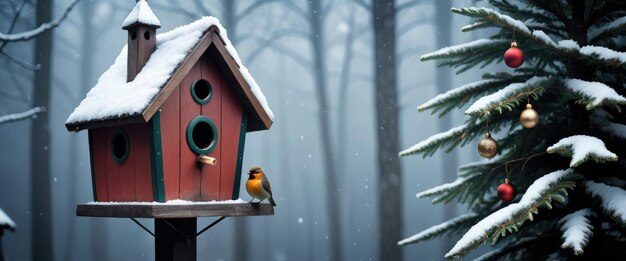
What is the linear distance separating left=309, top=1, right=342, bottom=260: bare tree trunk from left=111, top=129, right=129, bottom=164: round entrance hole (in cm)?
404

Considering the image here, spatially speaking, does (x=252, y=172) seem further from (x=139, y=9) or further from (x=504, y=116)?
(x=504, y=116)

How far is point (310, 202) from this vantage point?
738cm

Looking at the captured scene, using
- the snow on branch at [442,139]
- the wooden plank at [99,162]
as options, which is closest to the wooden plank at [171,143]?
the wooden plank at [99,162]

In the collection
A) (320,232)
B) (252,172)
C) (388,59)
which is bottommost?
(320,232)

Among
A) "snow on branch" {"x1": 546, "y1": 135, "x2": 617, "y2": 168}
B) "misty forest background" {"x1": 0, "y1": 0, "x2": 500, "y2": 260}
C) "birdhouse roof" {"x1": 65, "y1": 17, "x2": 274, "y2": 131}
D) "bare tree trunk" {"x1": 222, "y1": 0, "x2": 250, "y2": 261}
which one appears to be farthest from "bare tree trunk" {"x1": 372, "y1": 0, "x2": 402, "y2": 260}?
"snow on branch" {"x1": 546, "y1": 135, "x2": 617, "y2": 168}

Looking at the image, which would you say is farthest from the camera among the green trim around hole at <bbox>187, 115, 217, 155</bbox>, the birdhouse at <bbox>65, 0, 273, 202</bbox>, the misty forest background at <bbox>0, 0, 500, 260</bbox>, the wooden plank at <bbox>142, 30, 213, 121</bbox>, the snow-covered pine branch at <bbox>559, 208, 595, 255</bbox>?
the misty forest background at <bbox>0, 0, 500, 260</bbox>

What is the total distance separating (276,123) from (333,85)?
74 cm

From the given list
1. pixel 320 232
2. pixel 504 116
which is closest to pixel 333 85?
A: pixel 320 232

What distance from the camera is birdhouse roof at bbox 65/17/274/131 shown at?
9.81ft

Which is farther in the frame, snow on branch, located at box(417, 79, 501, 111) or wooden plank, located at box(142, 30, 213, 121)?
snow on branch, located at box(417, 79, 501, 111)

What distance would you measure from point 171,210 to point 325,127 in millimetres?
4440

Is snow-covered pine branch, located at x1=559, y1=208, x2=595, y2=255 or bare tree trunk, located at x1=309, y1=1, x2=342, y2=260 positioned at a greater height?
bare tree trunk, located at x1=309, y1=1, x2=342, y2=260

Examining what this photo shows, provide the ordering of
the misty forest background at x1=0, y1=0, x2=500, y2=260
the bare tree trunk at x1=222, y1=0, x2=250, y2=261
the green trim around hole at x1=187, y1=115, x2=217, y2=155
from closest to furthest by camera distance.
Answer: the green trim around hole at x1=187, y1=115, x2=217, y2=155
the bare tree trunk at x1=222, y1=0, x2=250, y2=261
the misty forest background at x1=0, y1=0, x2=500, y2=260

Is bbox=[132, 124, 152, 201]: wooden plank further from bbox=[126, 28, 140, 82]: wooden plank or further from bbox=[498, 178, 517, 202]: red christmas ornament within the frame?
bbox=[498, 178, 517, 202]: red christmas ornament
